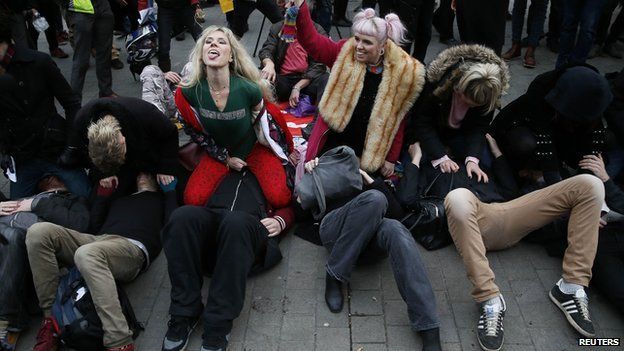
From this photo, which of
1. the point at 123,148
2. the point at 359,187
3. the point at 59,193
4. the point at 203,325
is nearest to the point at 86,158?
Result: the point at 59,193

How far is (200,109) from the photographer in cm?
364

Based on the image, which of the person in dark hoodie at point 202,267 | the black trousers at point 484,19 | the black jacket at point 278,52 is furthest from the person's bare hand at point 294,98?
the person in dark hoodie at point 202,267

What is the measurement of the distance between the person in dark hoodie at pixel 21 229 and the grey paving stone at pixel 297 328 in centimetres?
156

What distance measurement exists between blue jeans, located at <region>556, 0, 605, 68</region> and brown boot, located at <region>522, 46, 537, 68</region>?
15.7 inches

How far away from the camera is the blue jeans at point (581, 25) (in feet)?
18.6

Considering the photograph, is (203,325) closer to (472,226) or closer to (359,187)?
(359,187)

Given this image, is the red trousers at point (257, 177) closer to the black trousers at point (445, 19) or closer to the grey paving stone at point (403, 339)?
the grey paving stone at point (403, 339)

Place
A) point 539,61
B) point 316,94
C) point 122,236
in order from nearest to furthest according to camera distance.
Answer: point 122,236, point 316,94, point 539,61

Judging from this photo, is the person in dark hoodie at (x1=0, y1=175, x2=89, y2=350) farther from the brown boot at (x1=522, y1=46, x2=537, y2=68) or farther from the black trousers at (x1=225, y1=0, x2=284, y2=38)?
the brown boot at (x1=522, y1=46, x2=537, y2=68)

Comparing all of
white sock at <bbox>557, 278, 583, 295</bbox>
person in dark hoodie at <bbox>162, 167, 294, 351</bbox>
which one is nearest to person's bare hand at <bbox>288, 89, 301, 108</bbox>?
person in dark hoodie at <bbox>162, 167, 294, 351</bbox>

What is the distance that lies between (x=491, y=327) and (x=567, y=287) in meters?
0.60

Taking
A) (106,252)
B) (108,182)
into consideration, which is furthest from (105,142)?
(106,252)

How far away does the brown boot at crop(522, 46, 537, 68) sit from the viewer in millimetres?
6441

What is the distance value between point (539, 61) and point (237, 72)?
4.71 metres
